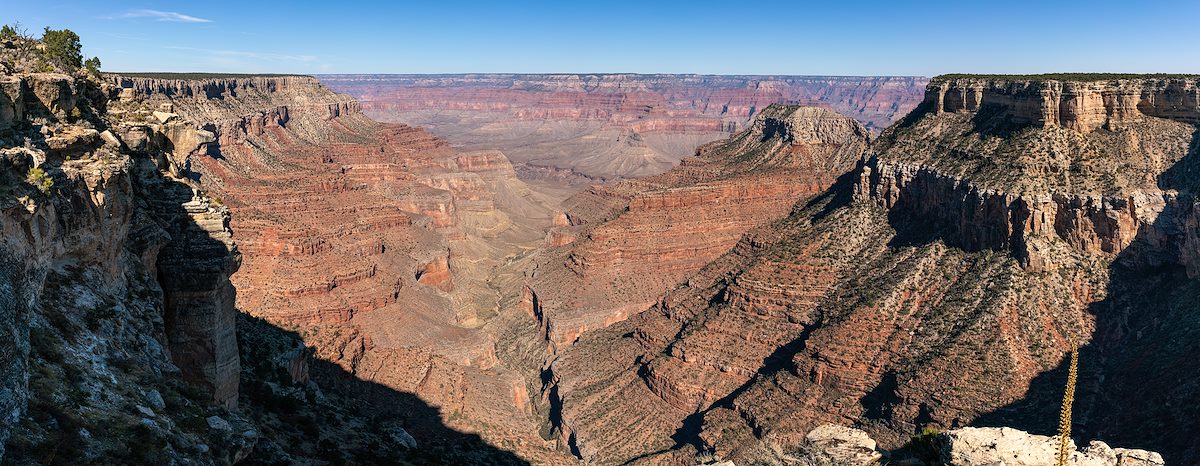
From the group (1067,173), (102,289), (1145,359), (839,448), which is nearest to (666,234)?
(1067,173)

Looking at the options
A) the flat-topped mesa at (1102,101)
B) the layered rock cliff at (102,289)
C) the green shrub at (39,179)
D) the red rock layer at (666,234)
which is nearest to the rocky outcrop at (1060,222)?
the flat-topped mesa at (1102,101)

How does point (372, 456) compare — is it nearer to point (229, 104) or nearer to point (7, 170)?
point (7, 170)

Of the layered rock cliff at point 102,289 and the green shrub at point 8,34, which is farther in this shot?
the green shrub at point 8,34

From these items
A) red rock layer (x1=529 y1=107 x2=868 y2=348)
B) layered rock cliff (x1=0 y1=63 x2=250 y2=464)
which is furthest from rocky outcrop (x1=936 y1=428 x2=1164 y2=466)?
red rock layer (x1=529 y1=107 x2=868 y2=348)

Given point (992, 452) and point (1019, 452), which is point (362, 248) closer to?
point (992, 452)

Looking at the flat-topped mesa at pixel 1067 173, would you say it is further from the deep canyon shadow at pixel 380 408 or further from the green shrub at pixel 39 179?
the green shrub at pixel 39 179

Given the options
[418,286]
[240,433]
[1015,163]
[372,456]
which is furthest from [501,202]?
[240,433]
